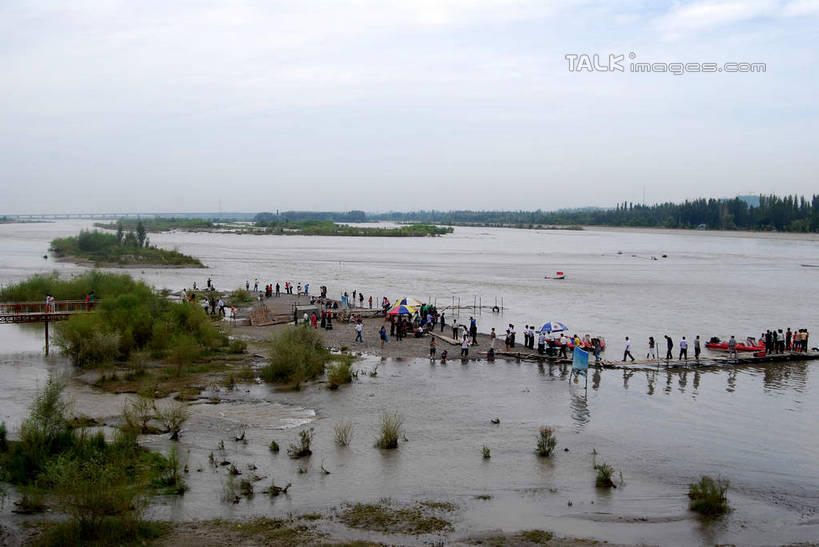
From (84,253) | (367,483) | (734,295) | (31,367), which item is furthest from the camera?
(84,253)

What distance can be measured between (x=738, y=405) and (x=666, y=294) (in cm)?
3625

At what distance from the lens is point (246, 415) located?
19938 mm

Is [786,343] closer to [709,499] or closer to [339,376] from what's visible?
[709,499]

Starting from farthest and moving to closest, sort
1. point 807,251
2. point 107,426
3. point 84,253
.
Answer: point 807,251, point 84,253, point 107,426

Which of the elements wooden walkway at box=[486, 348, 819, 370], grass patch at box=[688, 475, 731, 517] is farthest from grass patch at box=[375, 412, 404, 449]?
wooden walkway at box=[486, 348, 819, 370]

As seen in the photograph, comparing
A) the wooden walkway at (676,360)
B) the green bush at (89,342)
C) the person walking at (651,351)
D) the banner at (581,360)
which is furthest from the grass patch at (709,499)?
the green bush at (89,342)

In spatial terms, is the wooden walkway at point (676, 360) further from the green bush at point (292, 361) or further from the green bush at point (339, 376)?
the green bush at point (292, 361)

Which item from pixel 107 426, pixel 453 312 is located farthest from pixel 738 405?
pixel 453 312

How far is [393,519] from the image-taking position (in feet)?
42.9

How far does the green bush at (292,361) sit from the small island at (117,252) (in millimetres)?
58090

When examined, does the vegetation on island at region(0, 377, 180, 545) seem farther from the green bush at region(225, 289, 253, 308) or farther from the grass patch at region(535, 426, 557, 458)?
the green bush at region(225, 289, 253, 308)

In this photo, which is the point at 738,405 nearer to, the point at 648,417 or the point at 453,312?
the point at 648,417

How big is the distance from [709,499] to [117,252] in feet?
284

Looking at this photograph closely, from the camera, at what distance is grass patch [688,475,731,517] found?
13.7 m
